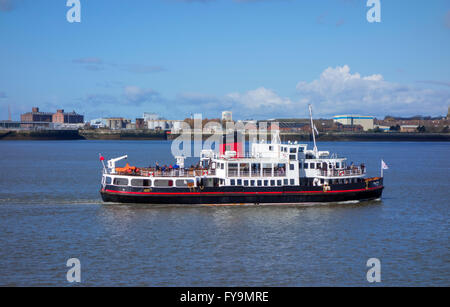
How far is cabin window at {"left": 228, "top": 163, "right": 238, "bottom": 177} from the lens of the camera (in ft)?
149

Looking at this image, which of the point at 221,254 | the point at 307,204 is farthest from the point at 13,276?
the point at 307,204

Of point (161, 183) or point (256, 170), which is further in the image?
point (256, 170)

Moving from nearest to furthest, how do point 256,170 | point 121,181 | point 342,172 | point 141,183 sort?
point 141,183, point 121,181, point 256,170, point 342,172

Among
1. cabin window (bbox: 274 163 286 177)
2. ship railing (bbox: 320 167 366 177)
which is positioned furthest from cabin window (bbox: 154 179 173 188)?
ship railing (bbox: 320 167 366 177)

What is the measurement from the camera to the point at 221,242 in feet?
109

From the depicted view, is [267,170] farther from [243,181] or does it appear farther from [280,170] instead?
[243,181]

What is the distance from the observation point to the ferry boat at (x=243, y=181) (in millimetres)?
44594

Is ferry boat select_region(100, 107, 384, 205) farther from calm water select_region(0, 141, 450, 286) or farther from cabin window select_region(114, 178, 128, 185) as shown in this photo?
calm water select_region(0, 141, 450, 286)

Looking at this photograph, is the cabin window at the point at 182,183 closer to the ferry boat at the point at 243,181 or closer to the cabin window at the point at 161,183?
the ferry boat at the point at 243,181

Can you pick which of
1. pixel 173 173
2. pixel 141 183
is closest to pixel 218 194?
pixel 173 173

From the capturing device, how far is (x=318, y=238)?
34.4m

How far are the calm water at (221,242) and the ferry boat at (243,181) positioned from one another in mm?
1108

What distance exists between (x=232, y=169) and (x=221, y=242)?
1322cm
